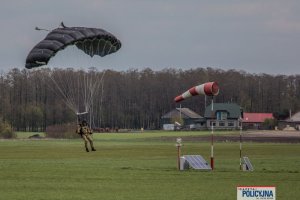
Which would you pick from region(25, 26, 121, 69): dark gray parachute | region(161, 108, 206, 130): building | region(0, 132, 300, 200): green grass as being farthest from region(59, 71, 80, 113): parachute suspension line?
region(161, 108, 206, 130): building

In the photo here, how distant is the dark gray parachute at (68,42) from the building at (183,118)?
13867 centimetres

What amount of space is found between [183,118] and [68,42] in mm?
151452

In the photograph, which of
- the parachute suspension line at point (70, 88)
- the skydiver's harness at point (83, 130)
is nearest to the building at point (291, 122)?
the parachute suspension line at point (70, 88)

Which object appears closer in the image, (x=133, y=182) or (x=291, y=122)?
(x=133, y=182)

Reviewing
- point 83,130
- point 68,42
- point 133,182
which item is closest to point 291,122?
point 83,130

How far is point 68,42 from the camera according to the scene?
105 ft

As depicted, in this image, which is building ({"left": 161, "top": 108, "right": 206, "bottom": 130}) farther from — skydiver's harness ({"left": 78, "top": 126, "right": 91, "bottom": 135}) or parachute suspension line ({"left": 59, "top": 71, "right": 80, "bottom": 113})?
skydiver's harness ({"left": 78, "top": 126, "right": 91, "bottom": 135})

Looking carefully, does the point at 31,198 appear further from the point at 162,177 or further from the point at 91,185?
the point at 162,177

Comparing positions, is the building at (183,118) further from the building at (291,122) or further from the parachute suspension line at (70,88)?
the parachute suspension line at (70,88)

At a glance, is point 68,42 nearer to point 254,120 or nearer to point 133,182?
point 133,182

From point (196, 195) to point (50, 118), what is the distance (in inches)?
5561

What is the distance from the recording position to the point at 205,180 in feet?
82.8

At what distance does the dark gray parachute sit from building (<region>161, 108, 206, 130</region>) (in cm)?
13867

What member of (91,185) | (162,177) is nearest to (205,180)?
(162,177)
